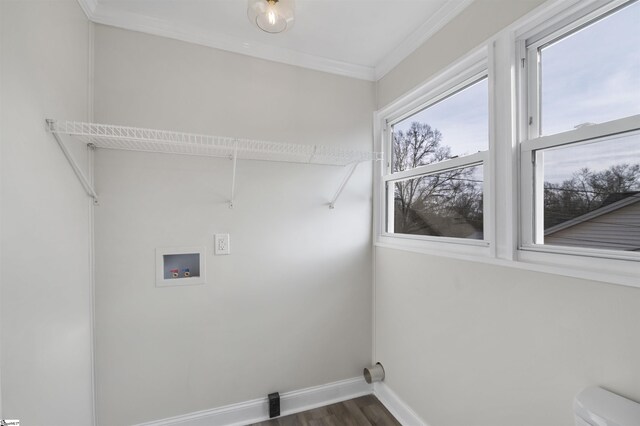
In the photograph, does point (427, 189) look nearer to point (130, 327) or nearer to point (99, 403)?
point (130, 327)

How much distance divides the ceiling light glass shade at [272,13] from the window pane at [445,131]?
3.35 ft

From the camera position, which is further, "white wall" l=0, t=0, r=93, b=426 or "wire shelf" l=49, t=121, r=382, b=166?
"wire shelf" l=49, t=121, r=382, b=166

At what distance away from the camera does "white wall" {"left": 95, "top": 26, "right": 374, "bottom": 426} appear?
1.56 m

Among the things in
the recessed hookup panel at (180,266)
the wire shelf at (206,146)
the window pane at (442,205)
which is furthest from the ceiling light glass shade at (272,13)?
the recessed hookup panel at (180,266)

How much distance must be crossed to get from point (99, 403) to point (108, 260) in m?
0.82

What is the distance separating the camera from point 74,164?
4.21 ft

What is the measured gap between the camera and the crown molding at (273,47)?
1483mm

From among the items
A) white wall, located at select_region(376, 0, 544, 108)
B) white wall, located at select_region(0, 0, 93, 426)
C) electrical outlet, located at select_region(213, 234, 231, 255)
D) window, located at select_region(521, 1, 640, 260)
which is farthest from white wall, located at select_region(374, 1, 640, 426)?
white wall, located at select_region(0, 0, 93, 426)

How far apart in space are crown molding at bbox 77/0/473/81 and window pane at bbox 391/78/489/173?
0.42m

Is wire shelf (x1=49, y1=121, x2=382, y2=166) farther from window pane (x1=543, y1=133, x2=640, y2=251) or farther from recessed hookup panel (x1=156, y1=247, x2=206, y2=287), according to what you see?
window pane (x1=543, y1=133, x2=640, y2=251)

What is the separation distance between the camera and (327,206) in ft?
6.61

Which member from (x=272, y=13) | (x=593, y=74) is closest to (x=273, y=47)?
(x=272, y=13)

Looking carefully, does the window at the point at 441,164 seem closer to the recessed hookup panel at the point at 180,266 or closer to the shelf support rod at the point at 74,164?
the recessed hookup panel at the point at 180,266

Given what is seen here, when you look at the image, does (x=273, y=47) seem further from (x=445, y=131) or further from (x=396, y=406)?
(x=396, y=406)
